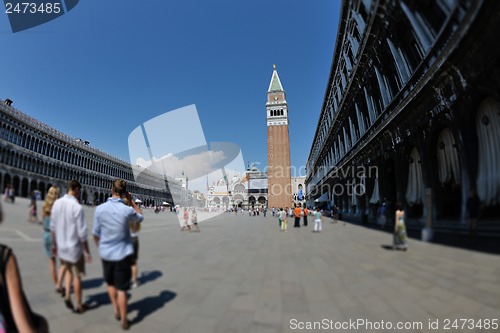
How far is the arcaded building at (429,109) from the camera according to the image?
1.09 metres

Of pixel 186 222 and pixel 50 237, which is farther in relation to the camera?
pixel 186 222

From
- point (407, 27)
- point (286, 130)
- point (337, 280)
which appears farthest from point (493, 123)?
point (286, 130)

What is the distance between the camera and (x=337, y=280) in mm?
1767

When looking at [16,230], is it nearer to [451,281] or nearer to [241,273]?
[241,273]

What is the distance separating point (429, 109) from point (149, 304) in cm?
215

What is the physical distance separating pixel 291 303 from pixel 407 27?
1.95m

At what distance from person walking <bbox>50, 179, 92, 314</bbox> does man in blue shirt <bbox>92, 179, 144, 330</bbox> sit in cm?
16

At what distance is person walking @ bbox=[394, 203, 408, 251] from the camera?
1615 mm

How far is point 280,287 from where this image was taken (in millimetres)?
1934

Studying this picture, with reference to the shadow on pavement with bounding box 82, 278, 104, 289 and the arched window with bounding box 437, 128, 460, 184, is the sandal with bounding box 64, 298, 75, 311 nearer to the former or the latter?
the shadow on pavement with bounding box 82, 278, 104, 289

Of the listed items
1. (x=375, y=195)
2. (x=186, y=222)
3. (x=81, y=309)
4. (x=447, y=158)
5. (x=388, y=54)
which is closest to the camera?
(x=447, y=158)

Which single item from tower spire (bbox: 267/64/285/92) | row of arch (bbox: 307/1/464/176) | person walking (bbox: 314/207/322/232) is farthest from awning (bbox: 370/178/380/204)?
tower spire (bbox: 267/64/285/92)

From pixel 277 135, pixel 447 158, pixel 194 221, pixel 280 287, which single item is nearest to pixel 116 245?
pixel 194 221

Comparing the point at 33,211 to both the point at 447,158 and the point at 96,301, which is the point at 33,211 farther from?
the point at 447,158
